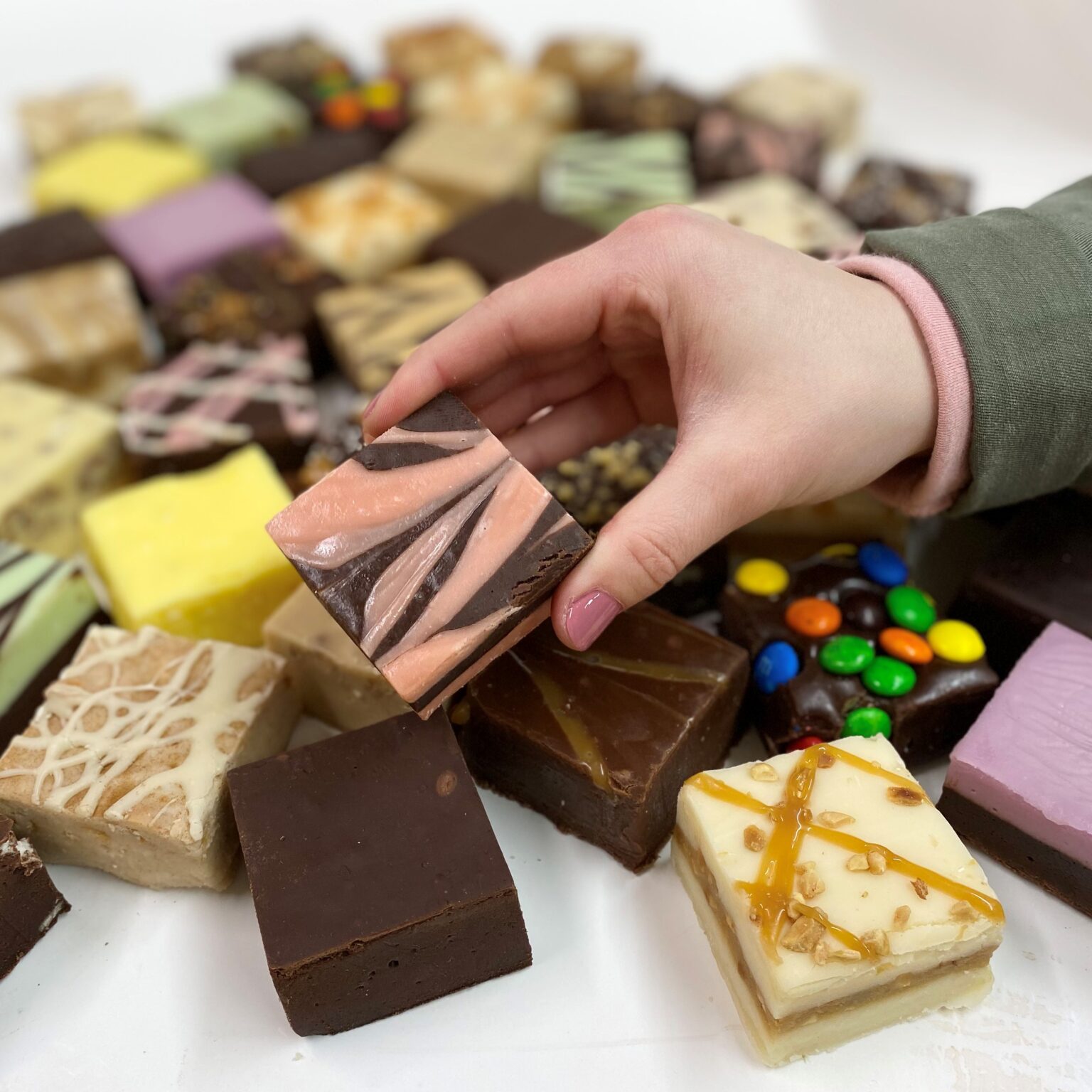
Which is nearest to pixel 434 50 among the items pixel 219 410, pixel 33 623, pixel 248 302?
pixel 248 302

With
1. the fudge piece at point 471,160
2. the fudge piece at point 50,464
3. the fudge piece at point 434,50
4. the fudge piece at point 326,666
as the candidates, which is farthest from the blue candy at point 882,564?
the fudge piece at point 434,50

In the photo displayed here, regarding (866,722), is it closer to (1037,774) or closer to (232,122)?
(1037,774)

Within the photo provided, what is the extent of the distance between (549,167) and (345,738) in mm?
2599

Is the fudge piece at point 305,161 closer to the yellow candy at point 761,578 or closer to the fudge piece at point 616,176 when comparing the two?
the fudge piece at point 616,176

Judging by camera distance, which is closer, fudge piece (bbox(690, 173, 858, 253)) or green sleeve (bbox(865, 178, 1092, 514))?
green sleeve (bbox(865, 178, 1092, 514))

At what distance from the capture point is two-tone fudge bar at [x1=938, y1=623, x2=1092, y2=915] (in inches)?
69.1

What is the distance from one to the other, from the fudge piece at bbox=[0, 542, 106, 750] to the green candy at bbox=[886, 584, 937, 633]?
1676 mm

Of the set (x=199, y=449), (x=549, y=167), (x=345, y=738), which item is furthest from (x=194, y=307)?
(x=345, y=738)

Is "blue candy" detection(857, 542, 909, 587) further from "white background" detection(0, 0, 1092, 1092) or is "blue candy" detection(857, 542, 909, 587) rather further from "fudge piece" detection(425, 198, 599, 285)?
"fudge piece" detection(425, 198, 599, 285)

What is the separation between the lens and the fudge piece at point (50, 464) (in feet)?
8.13

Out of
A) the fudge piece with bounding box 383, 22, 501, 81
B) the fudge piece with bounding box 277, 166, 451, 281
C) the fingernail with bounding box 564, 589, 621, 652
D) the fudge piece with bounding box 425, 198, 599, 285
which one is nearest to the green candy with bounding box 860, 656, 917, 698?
the fingernail with bounding box 564, 589, 621, 652

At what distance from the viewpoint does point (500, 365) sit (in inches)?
78.7

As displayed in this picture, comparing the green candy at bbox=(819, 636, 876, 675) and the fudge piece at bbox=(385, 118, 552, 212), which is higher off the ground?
the fudge piece at bbox=(385, 118, 552, 212)

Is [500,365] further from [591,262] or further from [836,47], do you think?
[836,47]
